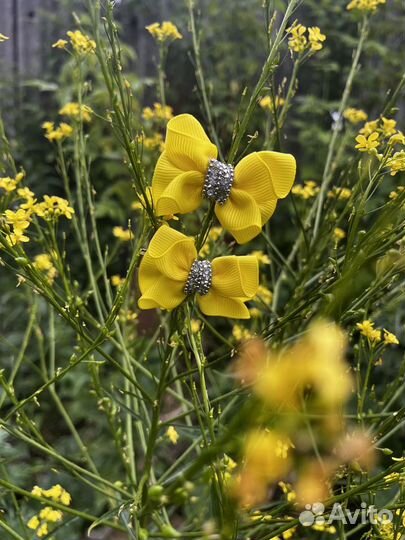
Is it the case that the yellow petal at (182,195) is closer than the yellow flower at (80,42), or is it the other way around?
the yellow petal at (182,195)

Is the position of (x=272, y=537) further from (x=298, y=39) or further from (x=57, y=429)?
(x=57, y=429)

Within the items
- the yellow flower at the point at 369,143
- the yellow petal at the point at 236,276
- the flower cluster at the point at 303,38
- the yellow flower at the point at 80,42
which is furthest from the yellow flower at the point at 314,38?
the yellow petal at the point at 236,276

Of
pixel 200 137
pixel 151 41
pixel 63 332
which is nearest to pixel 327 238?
pixel 200 137

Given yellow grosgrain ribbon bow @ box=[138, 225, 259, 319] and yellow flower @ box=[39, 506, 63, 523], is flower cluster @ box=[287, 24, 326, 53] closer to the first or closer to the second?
yellow grosgrain ribbon bow @ box=[138, 225, 259, 319]

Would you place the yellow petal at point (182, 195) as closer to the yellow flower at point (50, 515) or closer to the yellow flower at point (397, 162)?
the yellow flower at point (397, 162)

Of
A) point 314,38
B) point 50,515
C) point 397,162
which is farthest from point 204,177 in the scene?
point 50,515

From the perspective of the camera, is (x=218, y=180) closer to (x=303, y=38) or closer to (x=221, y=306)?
(x=221, y=306)
